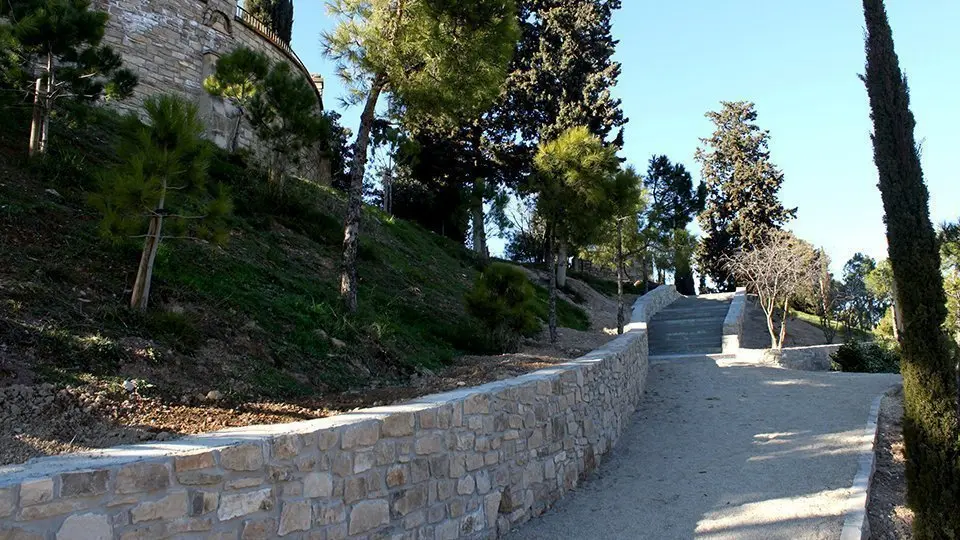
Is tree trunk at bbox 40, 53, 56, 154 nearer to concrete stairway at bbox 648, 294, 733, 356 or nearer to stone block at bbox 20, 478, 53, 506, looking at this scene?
stone block at bbox 20, 478, 53, 506

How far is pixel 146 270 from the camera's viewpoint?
19.4 feet

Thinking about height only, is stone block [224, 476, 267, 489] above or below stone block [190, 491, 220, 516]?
above

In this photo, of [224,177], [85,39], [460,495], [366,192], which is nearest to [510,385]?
[460,495]

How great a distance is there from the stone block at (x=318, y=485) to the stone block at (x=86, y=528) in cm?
106

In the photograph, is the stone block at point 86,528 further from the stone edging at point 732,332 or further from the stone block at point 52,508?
the stone edging at point 732,332

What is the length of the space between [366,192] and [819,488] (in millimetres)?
24246

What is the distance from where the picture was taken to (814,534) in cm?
522

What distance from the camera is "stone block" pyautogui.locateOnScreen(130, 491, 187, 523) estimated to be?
290 cm

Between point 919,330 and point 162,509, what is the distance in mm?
6110

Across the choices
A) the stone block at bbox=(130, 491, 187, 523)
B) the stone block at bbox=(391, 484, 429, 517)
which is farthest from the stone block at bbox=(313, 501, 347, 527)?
the stone block at bbox=(130, 491, 187, 523)

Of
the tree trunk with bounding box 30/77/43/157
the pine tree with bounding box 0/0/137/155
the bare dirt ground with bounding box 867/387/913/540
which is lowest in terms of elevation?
the bare dirt ground with bounding box 867/387/913/540

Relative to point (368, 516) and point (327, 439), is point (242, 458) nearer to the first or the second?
point (327, 439)

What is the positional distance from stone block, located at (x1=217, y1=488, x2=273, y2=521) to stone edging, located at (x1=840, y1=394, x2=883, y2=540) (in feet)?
14.1

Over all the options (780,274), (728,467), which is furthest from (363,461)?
(780,274)
